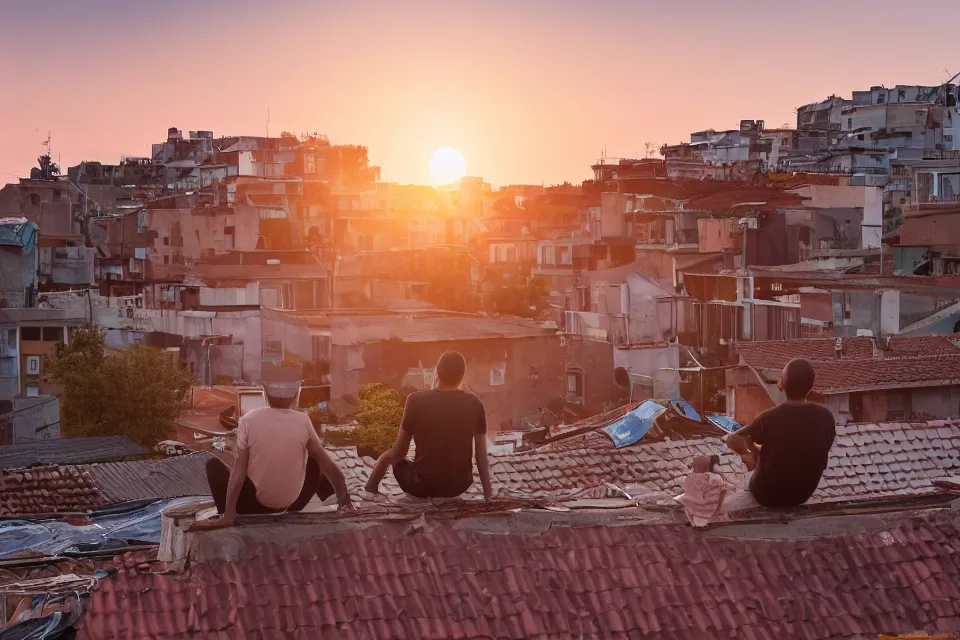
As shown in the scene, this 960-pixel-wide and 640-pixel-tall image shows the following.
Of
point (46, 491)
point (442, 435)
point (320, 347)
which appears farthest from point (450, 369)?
point (320, 347)

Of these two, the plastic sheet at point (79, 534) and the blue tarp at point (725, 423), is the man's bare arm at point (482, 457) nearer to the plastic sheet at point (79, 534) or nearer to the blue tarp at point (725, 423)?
the plastic sheet at point (79, 534)

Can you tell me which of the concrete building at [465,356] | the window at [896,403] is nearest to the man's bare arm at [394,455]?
the window at [896,403]

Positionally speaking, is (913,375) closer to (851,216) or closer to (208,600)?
(208,600)

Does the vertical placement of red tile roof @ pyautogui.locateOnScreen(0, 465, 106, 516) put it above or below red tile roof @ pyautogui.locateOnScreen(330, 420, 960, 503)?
below

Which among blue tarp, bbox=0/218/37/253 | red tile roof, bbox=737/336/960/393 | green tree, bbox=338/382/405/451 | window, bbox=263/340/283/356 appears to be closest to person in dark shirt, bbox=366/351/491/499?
red tile roof, bbox=737/336/960/393

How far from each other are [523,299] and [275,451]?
45598 millimetres

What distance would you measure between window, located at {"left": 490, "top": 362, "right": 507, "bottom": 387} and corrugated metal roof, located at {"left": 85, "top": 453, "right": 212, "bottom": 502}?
13073 millimetres

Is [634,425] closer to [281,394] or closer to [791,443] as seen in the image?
[791,443]

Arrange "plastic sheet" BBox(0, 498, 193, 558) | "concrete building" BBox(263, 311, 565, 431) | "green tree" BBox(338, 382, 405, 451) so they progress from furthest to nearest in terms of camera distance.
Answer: "concrete building" BBox(263, 311, 565, 431) < "green tree" BBox(338, 382, 405, 451) < "plastic sheet" BBox(0, 498, 193, 558)

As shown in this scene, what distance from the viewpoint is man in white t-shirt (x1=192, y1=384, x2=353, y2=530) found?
585cm

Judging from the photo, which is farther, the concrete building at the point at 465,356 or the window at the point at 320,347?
the window at the point at 320,347

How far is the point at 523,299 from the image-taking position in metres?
51.4

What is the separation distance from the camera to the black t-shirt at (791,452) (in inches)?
247

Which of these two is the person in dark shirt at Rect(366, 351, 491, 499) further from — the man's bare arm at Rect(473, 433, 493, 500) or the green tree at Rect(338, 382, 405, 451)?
the green tree at Rect(338, 382, 405, 451)
